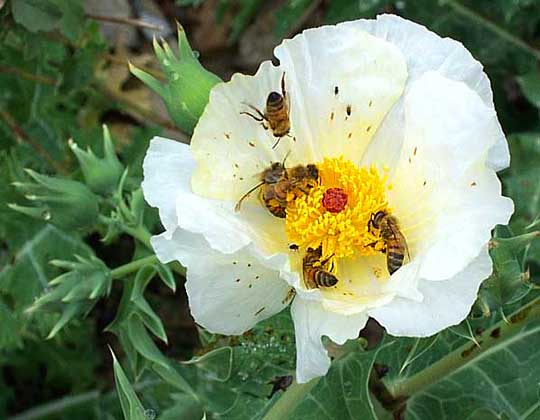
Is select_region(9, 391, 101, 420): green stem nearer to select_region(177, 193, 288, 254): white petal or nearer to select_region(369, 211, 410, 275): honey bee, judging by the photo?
select_region(177, 193, 288, 254): white petal

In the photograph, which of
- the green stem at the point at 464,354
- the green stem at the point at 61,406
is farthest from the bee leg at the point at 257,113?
the green stem at the point at 61,406

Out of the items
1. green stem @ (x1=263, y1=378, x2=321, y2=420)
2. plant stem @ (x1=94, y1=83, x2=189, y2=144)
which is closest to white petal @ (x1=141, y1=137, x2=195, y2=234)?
green stem @ (x1=263, y1=378, x2=321, y2=420)

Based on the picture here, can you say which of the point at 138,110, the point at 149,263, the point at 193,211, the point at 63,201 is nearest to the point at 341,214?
the point at 193,211

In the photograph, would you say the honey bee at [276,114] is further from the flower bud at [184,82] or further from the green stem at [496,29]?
the green stem at [496,29]

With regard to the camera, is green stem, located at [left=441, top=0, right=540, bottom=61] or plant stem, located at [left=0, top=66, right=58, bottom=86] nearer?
plant stem, located at [left=0, top=66, right=58, bottom=86]

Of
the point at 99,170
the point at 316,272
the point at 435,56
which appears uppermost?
the point at 435,56

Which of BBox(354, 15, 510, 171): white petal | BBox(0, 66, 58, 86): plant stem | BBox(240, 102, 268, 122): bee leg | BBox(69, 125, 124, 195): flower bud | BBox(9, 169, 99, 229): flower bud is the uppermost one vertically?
BBox(354, 15, 510, 171): white petal

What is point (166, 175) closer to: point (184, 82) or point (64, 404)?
point (184, 82)
